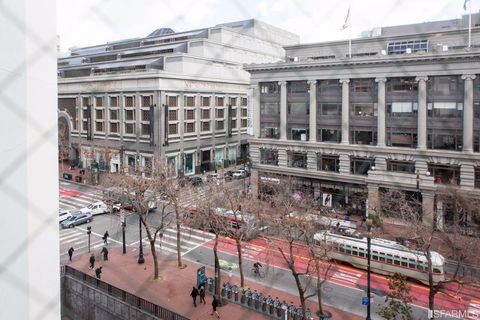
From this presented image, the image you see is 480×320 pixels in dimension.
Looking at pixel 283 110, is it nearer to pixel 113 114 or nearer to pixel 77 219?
pixel 77 219

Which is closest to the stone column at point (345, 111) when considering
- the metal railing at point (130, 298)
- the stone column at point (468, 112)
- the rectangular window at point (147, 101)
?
the stone column at point (468, 112)

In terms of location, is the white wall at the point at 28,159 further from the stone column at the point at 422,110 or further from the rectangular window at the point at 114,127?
the rectangular window at the point at 114,127

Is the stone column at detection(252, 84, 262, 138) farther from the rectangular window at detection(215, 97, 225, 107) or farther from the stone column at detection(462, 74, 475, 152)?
Result: the stone column at detection(462, 74, 475, 152)

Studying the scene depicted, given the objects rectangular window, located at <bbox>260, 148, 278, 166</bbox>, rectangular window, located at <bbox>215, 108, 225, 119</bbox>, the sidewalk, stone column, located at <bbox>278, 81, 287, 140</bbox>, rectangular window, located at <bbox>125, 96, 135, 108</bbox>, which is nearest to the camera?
the sidewalk

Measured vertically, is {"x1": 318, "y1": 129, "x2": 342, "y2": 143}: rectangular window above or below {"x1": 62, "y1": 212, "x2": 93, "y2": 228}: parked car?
above

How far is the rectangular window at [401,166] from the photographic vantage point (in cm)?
506

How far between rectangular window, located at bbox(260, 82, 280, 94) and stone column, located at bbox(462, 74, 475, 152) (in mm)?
2535

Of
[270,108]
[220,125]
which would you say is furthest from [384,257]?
[220,125]

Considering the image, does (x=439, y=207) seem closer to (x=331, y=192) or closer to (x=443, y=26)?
(x=331, y=192)

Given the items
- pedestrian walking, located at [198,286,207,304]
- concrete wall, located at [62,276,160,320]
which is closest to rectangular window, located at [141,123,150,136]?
concrete wall, located at [62,276,160,320]

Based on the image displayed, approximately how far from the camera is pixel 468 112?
15.0 ft

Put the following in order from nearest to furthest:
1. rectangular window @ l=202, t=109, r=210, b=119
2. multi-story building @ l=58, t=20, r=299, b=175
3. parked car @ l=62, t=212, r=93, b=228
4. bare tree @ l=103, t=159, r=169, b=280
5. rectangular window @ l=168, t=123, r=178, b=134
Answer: bare tree @ l=103, t=159, r=169, b=280 → parked car @ l=62, t=212, r=93, b=228 → multi-story building @ l=58, t=20, r=299, b=175 → rectangular window @ l=168, t=123, r=178, b=134 → rectangular window @ l=202, t=109, r=210, b=119

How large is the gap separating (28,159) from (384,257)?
3560mm

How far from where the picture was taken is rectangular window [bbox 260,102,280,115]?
247 inches
